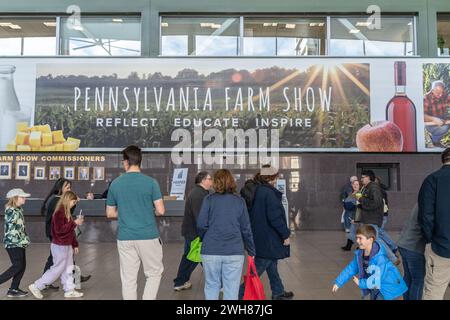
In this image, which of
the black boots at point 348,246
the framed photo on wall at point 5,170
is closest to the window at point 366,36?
the black boots at point 348,246

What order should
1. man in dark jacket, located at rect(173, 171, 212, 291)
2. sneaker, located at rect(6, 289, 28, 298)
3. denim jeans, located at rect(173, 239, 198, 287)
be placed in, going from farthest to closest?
denim jeans, located at rect(173, 239, 198, 287), man in dark jacket, located at rect(173, 171, 212, 291), sneaker, located at rect(6, 289, 28, 298)

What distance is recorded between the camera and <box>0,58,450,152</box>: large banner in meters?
14.4

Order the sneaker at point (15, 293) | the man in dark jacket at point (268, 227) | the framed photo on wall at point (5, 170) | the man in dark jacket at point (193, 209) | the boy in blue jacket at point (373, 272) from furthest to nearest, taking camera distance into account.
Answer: the framed photo on wall at point (5, 170)
the man in dark jacket at point (193, 209)
the sneaker at point (15, 293)
the man in dark jacket at point (268, 227)
the boy in blue jacket at point (373, 272)

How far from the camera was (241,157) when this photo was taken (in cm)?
1451

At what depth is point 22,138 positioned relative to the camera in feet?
47.0

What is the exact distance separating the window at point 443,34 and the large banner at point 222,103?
1.82ft

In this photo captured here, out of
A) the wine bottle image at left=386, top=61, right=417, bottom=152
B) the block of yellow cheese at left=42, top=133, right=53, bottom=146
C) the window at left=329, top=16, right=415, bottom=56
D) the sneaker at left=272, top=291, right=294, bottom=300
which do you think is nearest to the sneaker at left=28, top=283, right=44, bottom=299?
the sneaker at left=272, top=291, right=294, bottom=300

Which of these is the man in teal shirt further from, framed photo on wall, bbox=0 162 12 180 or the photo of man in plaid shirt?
the photo of man in plaid shirt

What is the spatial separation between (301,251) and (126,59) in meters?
8.12

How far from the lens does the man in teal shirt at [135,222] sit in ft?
16.4

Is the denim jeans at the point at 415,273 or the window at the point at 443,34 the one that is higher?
the window at the point at 443,34

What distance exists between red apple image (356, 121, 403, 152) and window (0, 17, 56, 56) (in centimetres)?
1014

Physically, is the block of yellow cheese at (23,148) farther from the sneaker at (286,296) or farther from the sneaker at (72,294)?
the sneaker at (286,296)
